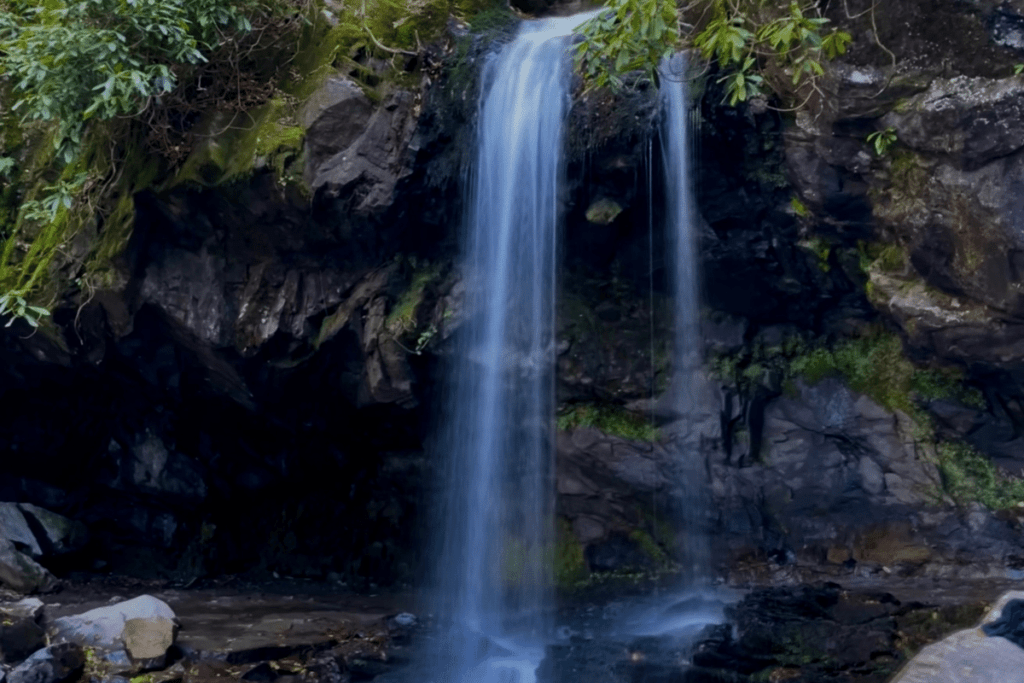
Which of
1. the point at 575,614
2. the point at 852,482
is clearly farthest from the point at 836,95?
the point at 575,614

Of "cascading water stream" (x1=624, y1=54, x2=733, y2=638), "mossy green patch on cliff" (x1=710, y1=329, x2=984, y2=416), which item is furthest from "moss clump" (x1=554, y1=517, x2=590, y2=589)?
"mossy green patch on cliff" (x1=710, y1=329, x2=984, y2=416)

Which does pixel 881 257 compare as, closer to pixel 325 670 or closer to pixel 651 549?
pixel 651 549

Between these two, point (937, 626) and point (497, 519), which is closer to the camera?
point (937, 626)

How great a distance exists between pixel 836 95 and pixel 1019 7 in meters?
1.28

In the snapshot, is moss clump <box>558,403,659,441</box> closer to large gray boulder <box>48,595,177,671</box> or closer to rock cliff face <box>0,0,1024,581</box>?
rock cliff face <box>0,0,1024,581</box>

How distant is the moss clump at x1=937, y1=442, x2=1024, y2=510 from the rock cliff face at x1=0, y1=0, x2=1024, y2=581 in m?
0.09

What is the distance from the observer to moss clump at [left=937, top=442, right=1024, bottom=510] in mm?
7875

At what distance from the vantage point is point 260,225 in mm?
8312

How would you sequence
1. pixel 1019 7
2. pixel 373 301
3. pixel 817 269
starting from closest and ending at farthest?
pixel 1019 7 → pixel 817 269 → pixel 373 301

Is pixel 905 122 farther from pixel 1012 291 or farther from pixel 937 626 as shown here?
pixel 937 626

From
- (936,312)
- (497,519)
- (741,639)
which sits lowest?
(741,639)

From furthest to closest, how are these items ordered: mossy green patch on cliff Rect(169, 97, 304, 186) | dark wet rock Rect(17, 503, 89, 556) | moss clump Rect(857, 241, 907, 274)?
dark wet rock Rect(17, 503, 89, 556) < mossy green patch on cliff Rect(169, 97, 304, 186) < moss clump Rect(857, 241, 907, 274)

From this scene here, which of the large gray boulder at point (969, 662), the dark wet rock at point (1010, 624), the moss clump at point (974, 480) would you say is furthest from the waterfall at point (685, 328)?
the large gray boulder at point (969, 662)

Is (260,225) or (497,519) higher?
(260,225)
